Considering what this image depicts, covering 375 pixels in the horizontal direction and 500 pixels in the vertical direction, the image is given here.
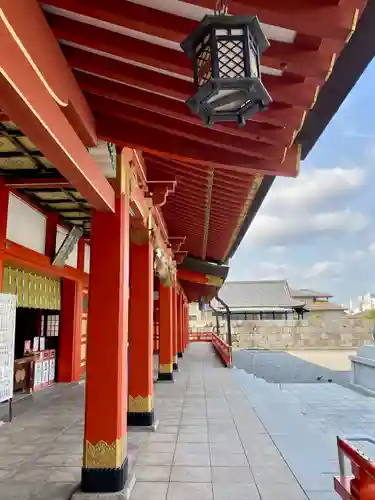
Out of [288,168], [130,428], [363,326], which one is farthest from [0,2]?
[363,326]

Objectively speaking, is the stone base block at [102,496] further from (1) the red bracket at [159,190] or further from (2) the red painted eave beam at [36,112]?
(1) the red bracket at [159,190]

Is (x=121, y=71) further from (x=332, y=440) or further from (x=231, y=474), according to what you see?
(x=332, y=440)

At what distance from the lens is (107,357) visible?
3.79 m

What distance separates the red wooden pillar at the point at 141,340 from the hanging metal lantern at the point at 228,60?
4.52m

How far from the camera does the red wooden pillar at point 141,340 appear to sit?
592cm

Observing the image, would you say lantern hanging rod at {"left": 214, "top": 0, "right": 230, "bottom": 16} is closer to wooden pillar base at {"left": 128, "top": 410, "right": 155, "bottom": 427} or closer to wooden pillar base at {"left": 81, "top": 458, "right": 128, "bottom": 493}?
wooden pillar base at {"left": 81, "top": 458, "right": 128, "bottom": 493}

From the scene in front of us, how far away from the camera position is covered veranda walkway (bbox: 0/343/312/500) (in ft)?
12.5

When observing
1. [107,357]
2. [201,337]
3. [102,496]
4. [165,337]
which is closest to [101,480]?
[102,496]

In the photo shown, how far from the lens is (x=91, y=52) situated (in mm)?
2830

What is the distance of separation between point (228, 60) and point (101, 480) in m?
3.58

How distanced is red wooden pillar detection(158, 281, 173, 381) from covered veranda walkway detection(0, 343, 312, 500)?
276 cm

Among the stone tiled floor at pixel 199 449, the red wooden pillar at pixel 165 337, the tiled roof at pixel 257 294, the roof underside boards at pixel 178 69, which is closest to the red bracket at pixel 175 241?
the red wooden pillar at pixel 165 337

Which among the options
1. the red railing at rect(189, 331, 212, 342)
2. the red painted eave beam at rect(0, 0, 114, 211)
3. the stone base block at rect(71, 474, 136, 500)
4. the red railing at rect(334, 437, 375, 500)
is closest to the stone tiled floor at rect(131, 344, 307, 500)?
the stone base block at rect(71, 474, 136, 500)

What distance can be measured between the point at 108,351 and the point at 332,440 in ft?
11.8
